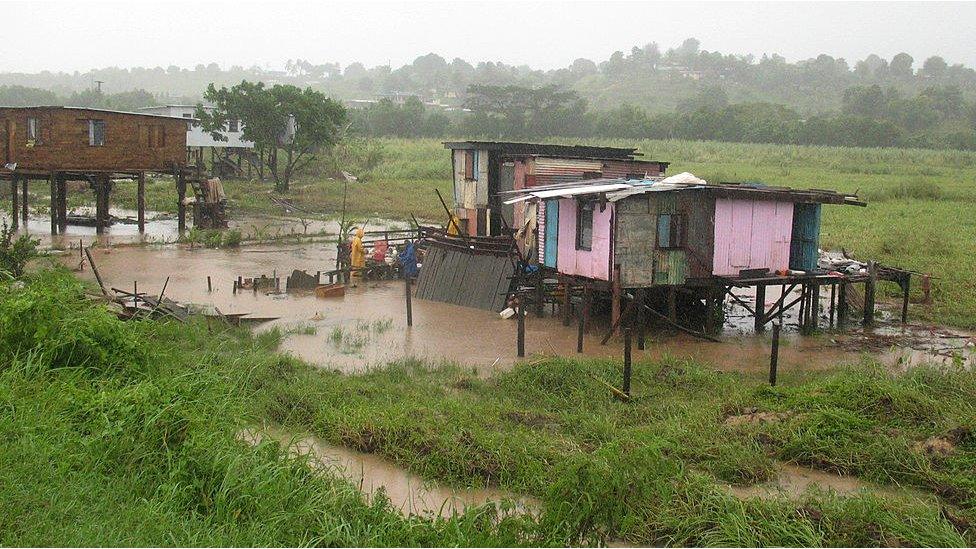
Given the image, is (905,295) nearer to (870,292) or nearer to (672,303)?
(870,292)

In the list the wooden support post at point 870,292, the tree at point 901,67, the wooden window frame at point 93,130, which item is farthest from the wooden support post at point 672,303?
the tree at point 901,67

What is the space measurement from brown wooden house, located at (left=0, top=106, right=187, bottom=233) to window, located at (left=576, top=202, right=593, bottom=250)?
2046cm

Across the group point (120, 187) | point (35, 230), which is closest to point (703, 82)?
point (120, 187)

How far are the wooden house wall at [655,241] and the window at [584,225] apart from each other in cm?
98

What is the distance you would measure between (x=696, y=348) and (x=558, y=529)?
34.6 feet

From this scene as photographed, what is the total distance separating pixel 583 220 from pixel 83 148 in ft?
69.1

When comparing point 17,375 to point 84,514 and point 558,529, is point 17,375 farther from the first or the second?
point 558,529

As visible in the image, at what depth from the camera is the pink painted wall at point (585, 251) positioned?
1836 centimetres

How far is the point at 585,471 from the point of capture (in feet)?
27.6

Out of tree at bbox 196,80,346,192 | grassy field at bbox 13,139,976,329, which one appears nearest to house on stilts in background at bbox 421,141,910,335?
grassy field at bbox 13,139,976,329

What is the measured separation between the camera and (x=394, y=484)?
10.4 meters

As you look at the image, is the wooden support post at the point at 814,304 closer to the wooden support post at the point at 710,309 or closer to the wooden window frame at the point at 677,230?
the wooden support post at the point at 710,309

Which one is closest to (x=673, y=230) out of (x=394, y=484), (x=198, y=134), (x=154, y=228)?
(x=394, y=484)

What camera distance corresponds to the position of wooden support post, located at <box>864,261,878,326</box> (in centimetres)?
1997
